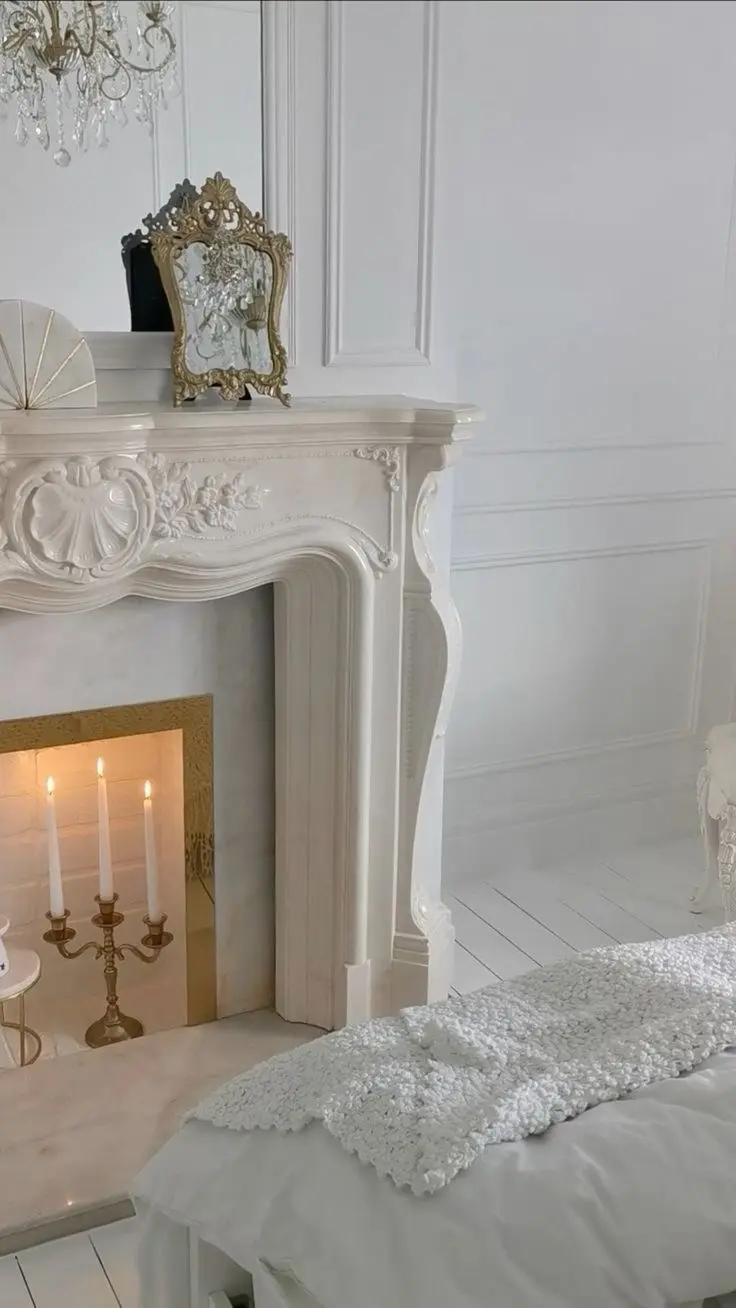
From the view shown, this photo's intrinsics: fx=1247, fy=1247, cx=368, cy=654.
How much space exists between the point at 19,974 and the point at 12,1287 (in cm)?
62

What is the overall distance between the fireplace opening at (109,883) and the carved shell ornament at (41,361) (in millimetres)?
633

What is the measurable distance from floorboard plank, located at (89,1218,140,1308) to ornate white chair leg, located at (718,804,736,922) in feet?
5.01

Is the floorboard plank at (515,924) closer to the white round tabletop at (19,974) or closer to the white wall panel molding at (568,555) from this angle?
the white wall panel molding at (568,555)

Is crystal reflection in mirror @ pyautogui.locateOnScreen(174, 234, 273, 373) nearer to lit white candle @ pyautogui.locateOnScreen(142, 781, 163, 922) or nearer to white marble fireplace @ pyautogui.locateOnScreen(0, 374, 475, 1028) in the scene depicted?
white marble fireplace @ pyautogui.locateOnScreen(0, 374, 475, 1028)

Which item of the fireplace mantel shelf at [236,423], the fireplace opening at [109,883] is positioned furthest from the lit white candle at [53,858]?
the fireplace mantel shelf at [236,423]

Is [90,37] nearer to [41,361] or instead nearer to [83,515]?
[41,361]

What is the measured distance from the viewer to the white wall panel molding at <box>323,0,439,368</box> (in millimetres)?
2352

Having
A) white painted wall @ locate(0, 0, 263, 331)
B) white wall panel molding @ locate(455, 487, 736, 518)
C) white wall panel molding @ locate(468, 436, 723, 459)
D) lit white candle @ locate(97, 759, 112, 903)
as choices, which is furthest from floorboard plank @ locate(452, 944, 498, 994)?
white painted wall @ locate(0, 0, 263, 331)

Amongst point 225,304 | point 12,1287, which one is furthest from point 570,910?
point 225,304

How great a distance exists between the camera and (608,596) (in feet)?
11.0

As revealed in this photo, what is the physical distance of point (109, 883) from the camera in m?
2.58

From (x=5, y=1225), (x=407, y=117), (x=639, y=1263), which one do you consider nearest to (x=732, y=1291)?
(x=639, y=1263)

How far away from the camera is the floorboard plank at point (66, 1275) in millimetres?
1955

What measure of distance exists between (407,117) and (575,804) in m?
1.85
